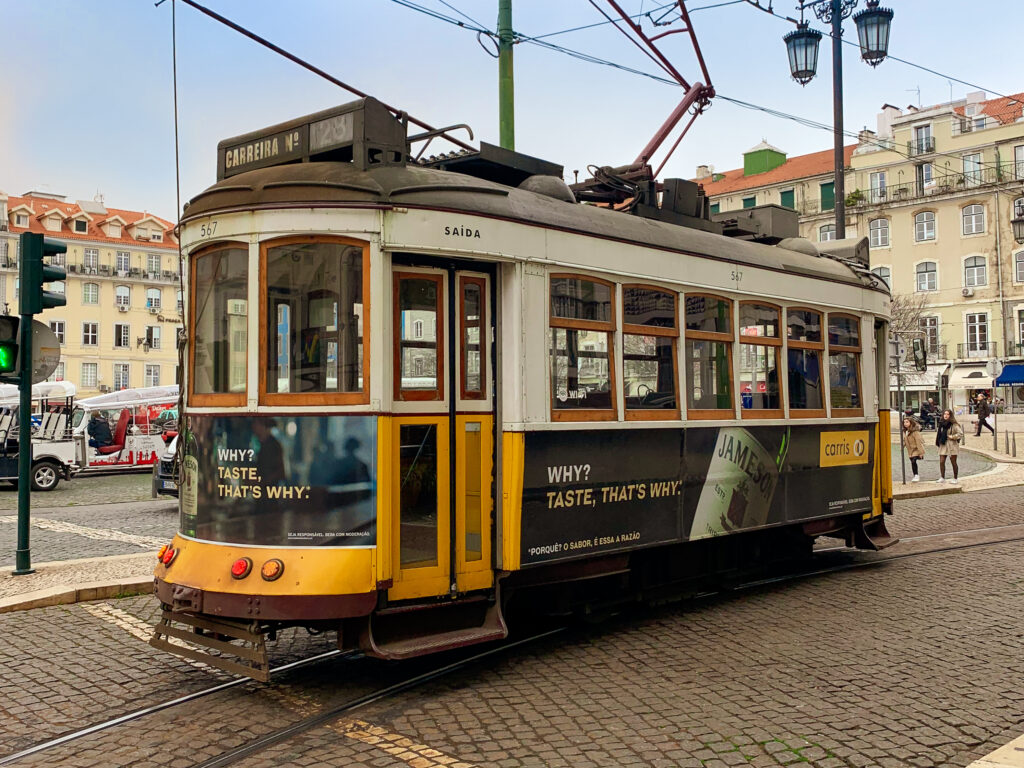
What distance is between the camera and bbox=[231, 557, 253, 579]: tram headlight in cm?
556

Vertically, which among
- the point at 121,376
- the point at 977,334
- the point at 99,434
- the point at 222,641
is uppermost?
the point at 977,334

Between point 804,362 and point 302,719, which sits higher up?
point 804,362

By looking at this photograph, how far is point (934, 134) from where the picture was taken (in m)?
57.0

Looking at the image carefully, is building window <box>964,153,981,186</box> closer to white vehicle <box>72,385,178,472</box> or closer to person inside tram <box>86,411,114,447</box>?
white vehicle <box>72,385,178,472</box>

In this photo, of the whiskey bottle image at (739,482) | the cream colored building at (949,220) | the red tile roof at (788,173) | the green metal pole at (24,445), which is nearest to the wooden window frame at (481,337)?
the whiskey bottle image at (739,482)

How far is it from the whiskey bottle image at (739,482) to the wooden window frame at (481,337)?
2.33m

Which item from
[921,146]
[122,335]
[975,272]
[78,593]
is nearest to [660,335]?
[78,593]

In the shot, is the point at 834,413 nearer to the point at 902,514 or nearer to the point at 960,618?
the point at 960,618

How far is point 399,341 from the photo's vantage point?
5918 mm

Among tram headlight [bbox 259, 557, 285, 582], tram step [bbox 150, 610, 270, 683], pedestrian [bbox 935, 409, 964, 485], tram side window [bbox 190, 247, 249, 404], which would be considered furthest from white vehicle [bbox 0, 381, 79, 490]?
pedestrian [bbox 935, 409, 964, 485]

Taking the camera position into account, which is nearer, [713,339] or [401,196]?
[401,196]

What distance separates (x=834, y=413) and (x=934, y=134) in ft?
177

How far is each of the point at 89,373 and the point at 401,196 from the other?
66.5 m

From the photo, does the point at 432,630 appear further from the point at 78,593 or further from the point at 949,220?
the point at 949,220
